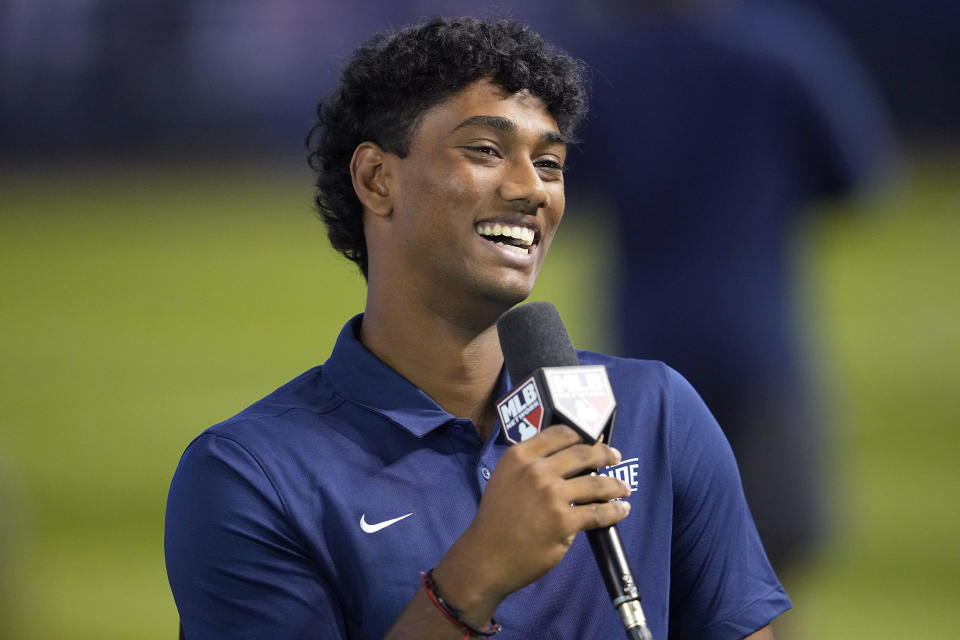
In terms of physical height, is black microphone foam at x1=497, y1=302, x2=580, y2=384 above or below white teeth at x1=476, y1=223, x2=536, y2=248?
below

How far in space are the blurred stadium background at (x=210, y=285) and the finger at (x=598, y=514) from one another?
2.80 meters

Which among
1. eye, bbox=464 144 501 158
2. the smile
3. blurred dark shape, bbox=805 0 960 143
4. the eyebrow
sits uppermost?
blurred dark shape, bbox=805 0 960 143

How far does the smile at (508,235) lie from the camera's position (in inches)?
61.2

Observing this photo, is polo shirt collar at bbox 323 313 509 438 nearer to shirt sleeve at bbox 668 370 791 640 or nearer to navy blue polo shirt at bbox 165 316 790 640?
navy blue polo shirt at bbox 165 316 790 640

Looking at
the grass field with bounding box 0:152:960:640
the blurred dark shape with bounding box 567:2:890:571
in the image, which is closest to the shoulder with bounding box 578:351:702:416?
the blurred dark shape with bounding box 567:2:890:571

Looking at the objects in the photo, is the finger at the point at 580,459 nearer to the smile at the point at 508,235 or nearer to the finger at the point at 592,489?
the finger at the point at 592,489

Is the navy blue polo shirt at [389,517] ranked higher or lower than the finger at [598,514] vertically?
lower

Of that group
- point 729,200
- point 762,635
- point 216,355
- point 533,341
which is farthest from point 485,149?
point 216,355

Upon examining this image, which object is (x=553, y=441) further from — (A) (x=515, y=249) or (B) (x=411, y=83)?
(B) (x=411, y=83)

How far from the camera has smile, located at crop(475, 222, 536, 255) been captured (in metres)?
1.55

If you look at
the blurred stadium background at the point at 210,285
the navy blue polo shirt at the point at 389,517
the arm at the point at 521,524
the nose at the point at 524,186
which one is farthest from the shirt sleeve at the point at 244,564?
the blurred stadium background at the point at 210,285

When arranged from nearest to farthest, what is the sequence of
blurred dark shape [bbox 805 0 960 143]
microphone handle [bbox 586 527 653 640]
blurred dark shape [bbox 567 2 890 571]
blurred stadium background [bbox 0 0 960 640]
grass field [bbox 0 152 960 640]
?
microphone handle [bbox 586 527 653 640]
blurred dark shape [bbox 567 2 890 571]
grass field [bbox 0 152 960 640]
blurred stadium background [bbox 0 0 960 640]
blurred dark shape [bbox 805 0 960 143]

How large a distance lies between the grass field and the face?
4.32 ft

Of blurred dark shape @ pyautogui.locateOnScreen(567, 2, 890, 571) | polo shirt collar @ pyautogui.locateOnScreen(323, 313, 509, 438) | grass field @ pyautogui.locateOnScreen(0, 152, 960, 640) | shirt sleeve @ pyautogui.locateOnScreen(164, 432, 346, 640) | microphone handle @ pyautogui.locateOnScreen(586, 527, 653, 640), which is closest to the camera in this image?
microphone handle @ pyautogui.locateOnScreen(586, 527, 653, 640)
